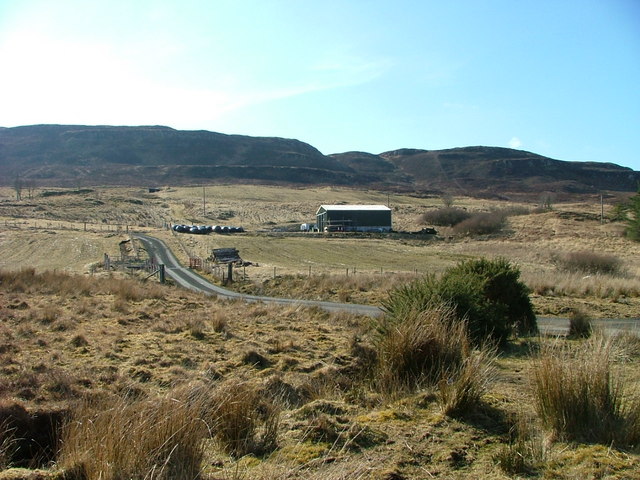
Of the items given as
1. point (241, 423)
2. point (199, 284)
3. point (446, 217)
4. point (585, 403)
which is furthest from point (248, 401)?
point (446, 217)

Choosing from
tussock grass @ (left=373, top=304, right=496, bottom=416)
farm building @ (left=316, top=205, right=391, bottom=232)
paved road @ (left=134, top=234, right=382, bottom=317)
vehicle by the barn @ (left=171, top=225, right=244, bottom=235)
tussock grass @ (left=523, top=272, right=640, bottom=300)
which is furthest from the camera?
farm building @ (left=316, top=205, right=391, bottom=232)

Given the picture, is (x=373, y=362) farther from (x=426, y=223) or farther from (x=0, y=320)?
(x=426, y=223)

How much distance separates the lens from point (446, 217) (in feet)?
352

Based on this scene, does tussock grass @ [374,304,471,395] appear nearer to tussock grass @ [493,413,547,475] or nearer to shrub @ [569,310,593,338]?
tussock grass @ [493,413,547,475]

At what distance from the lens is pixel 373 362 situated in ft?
32.6

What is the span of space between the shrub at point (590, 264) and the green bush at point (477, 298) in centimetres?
3593

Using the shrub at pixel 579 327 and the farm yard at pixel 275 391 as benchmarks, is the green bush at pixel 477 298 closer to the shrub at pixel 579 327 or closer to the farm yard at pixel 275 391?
the farm yard at pixel 275 391

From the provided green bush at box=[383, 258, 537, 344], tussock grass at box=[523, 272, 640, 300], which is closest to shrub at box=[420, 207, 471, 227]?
tussock grass at box=[523, 272, 640, 300]

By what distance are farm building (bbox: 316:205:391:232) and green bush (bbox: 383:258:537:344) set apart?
8546 centimetres

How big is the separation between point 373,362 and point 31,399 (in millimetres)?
5243

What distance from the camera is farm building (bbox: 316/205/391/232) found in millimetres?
100656

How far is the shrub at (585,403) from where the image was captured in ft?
17.6

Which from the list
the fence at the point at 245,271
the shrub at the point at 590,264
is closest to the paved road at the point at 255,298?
the fence at the point at 245,271

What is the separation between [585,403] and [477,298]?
5656 mm
